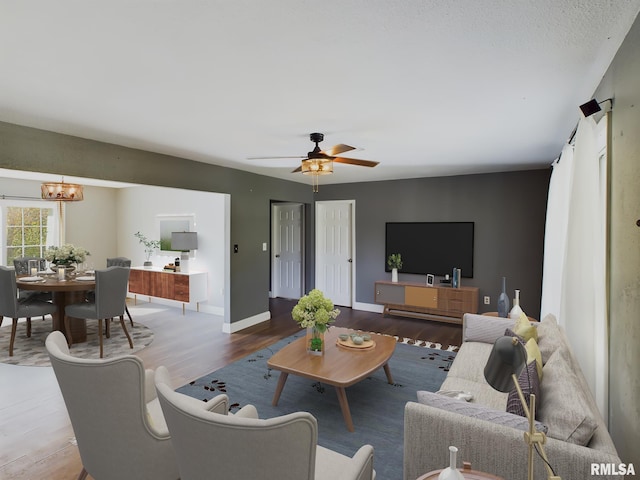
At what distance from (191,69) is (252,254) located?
12.6 feet

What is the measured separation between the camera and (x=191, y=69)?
6.48ft

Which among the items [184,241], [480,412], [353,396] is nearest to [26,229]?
[184,241]

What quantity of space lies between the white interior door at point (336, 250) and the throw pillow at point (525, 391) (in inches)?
187

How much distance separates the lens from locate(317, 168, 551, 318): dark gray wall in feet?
17.0

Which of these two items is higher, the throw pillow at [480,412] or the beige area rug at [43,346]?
the throw pillow at [480,412]

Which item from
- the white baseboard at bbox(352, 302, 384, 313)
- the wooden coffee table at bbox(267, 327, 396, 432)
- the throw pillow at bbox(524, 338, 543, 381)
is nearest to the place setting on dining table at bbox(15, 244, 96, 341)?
the wooden coffee table at bbox(267, 327, 396, 432)

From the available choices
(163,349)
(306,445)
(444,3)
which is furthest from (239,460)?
(163,349)

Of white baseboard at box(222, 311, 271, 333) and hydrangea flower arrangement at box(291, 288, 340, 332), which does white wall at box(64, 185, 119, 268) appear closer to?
white baseboard at box(222, 311, 271, 333)

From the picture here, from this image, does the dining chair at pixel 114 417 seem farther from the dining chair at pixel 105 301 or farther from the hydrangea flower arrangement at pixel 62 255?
the hydrangea flower arrangement at pixel 62 255

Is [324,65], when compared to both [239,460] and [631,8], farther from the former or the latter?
[239,460]

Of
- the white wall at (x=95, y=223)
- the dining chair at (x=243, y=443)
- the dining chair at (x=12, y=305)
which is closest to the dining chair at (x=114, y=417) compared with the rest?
the dining chair at (x=243, y=443)

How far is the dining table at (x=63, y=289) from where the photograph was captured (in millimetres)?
4328

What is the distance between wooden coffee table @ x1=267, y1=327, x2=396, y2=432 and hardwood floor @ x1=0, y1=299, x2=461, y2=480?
114 cm

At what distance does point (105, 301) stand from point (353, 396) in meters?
3.14
